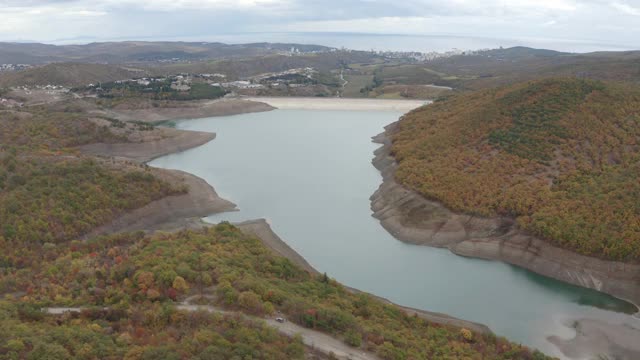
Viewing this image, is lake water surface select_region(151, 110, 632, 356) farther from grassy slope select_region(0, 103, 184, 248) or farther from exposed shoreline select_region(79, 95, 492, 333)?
grassy slope select_region(0, 103, 184, 248)

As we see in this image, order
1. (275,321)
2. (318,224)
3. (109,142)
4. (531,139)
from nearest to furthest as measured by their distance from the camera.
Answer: (275,321) < (318,224) < (531,139) < (109,142)

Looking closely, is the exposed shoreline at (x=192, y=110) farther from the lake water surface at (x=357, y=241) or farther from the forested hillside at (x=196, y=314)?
the forested hillside at (x=196, y=314)

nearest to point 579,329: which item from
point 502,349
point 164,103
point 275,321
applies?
point 502,349

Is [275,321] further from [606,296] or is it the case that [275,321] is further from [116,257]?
[606,296]

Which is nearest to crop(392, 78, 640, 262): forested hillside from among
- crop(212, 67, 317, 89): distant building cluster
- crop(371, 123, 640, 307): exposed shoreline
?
crop(371, 123, 640, 307): exposed shoreline

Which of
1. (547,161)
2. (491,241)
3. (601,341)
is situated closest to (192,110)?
(547,161)

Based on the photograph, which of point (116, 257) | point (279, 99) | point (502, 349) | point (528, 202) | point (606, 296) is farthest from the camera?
point (279, 99)

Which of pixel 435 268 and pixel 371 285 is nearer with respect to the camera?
pixel 371 285
